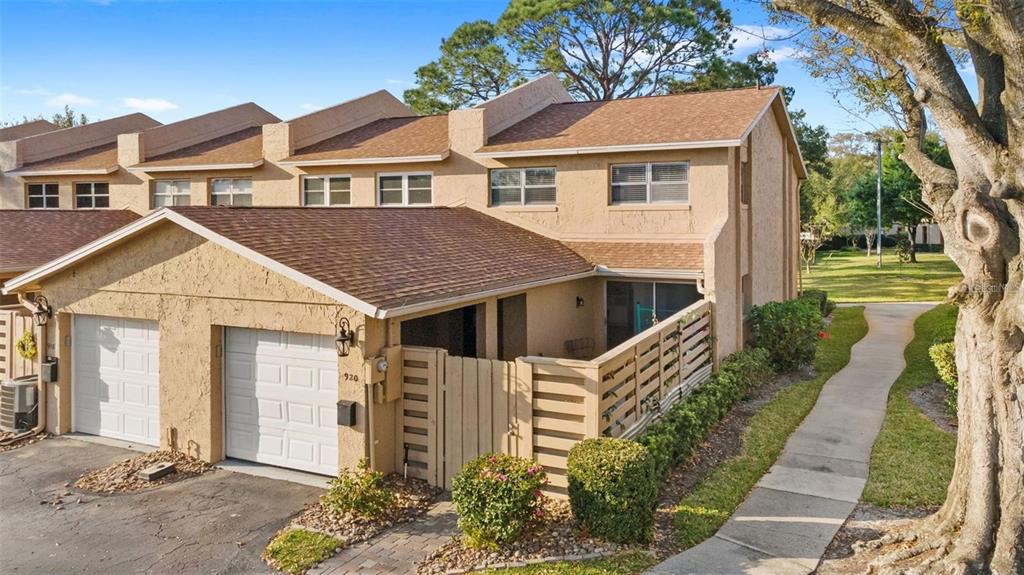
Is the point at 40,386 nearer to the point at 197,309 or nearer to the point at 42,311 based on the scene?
the point at 42,311

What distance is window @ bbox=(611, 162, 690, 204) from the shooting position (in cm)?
1683

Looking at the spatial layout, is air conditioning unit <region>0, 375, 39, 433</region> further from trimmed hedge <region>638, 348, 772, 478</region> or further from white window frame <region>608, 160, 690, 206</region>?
white window frame <region>608, 160, 690, 206</region>

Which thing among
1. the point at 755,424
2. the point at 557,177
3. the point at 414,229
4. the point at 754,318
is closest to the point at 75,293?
the point at 414,229

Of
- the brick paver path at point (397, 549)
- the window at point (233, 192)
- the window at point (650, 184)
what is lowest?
the brick paver path at point (397, 549)

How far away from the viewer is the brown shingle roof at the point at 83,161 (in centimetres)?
2470

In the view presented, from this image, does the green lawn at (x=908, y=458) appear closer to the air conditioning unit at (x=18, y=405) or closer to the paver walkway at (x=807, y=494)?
the paver walkway at (x=807, y=494)

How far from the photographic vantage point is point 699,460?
10812 millimetres

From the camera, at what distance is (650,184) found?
56.2 ft

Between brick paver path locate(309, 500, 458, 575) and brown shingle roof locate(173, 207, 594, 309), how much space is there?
289cm

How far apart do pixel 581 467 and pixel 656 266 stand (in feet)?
28.6

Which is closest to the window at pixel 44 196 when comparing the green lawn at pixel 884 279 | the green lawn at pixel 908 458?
the green lawn at pixel 908 458

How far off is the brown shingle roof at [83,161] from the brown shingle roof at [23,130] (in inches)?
214

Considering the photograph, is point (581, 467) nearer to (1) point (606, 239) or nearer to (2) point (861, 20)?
(2) point (861, 20)

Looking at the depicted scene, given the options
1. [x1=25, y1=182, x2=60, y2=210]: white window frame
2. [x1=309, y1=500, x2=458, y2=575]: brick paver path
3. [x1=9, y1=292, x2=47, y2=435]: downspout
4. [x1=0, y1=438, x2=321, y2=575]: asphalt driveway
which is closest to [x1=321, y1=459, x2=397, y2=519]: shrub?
[x1=309, y1=500, x2=458, y2=575]: brick paver path
